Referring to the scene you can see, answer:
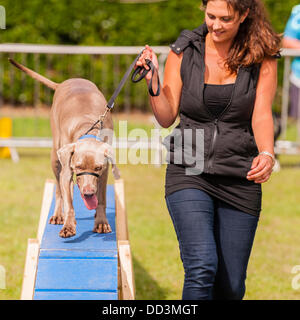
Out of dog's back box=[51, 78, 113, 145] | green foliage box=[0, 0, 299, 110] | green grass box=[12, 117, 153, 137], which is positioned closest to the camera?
dog's back box=[51, 78, 113, 145]

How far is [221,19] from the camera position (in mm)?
3508

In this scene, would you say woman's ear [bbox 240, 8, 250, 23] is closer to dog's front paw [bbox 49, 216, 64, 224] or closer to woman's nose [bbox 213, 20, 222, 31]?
woman's nose [bbox 213, 20, 222, 31]

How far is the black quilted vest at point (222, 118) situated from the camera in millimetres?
3641

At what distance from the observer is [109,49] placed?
10055 millimetres

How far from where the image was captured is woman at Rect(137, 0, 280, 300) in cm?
360

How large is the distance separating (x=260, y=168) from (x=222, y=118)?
371 mm

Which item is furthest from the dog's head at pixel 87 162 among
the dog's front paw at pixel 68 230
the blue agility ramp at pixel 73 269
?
the blue agility ramp at pixel 73 269

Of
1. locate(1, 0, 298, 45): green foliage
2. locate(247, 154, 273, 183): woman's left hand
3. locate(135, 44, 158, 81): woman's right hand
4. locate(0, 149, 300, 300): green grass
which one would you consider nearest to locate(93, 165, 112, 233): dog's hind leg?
locate(135, 44, 158, 81): woman's right hand

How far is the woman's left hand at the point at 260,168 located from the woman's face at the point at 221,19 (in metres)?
0.71

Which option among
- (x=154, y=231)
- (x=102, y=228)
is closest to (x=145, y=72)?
(x=102, y=228)

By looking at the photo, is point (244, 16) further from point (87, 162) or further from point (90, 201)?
point (90, 201)

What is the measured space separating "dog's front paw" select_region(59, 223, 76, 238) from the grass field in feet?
6.02

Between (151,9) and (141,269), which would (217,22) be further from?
(151,9)

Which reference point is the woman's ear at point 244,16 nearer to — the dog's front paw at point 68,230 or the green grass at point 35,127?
the dog's front paw at point 68,230
